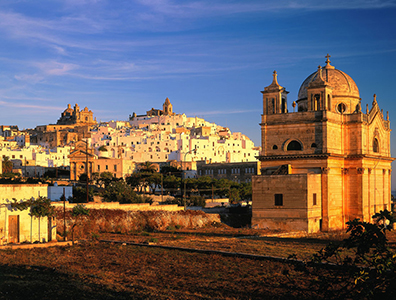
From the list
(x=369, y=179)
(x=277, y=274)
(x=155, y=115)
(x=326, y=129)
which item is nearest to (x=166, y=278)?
(x=277, y=274)

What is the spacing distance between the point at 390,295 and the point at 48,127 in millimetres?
170422

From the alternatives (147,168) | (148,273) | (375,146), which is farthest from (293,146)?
(147,168)

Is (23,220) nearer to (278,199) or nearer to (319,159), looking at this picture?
(278,199)

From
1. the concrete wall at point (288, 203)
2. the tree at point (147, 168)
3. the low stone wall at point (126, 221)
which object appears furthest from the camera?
the tree at point (147, 168)

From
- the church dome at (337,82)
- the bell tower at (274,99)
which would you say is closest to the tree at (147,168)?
the church dome at (337,82)

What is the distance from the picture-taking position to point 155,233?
3152 centimetres

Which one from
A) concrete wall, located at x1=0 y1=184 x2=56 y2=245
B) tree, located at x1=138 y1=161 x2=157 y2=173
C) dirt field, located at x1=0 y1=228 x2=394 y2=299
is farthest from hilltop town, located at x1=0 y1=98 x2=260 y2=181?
dirt field, located at x1=0 y1=228 x2=394 y2=299

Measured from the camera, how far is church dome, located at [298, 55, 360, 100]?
4166 cm

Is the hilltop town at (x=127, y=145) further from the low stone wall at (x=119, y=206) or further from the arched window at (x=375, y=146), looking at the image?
the low stone wall at (x=119, y=206)

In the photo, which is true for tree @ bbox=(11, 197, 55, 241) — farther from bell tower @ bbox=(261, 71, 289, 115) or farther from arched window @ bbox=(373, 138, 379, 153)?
arched window @ bbox=(373, 138, 379, 153)

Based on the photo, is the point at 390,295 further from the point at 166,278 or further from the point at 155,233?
the point at 155,233

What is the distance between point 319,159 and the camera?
3694 cm

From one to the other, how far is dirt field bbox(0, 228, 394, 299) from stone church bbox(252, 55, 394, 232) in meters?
8.87

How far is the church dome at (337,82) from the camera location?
137 feet
